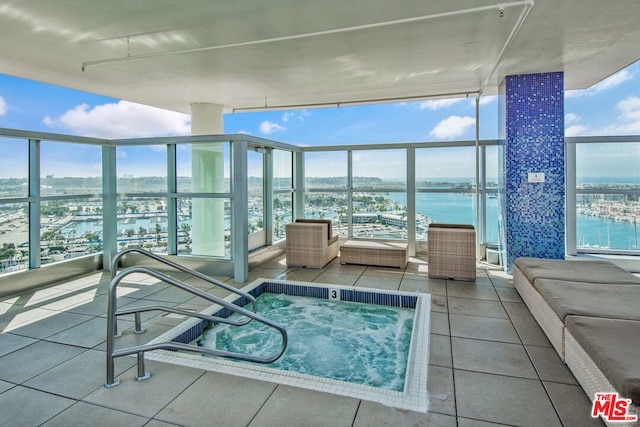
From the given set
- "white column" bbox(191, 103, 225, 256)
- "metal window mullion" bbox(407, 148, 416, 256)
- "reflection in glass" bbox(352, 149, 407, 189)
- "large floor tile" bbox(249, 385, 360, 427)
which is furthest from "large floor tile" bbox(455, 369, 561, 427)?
"reflection in glass" bbox(352, 149, 407, 189)

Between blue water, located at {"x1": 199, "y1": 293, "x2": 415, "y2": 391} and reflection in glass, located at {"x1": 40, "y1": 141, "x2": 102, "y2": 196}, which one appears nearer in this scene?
blue water, located at {"x1": 199, "y1": 293, "x2": 415, "y2": 391}

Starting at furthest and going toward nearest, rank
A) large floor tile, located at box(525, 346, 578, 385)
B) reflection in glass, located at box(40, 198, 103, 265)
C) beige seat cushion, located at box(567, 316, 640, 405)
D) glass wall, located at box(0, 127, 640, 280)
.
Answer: reflection in glass, located at box(40, 198, 103, 265)
glass wall, located at box(0, 127, 640, 280)
large floor tile, located at box(525, 346, 578, 385)
beige seat cushion, located at box(567, 316, 640, 405)

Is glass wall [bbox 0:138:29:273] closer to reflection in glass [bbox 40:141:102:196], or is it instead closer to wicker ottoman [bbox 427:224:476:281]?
reflection in glass [bbox 40:141:102:196]

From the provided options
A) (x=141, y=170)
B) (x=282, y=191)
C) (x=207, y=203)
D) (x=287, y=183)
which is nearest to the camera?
(x=207, y=203)

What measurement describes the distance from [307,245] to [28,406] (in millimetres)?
4112

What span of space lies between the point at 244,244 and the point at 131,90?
4.04 m

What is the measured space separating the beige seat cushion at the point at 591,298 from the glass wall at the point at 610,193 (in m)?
3.36

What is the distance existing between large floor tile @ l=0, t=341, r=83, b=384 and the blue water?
1.12 m

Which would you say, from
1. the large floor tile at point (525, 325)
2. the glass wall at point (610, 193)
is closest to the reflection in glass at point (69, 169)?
the large floor tile at point (525, 325)

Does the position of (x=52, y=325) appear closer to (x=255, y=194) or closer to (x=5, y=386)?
(x=5, y=386)

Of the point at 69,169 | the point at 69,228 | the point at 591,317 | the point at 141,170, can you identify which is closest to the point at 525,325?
the point at 591,317

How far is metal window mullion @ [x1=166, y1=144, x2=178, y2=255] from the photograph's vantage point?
561 cm

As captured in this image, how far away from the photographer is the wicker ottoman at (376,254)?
590 cm

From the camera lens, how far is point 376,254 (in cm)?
599
